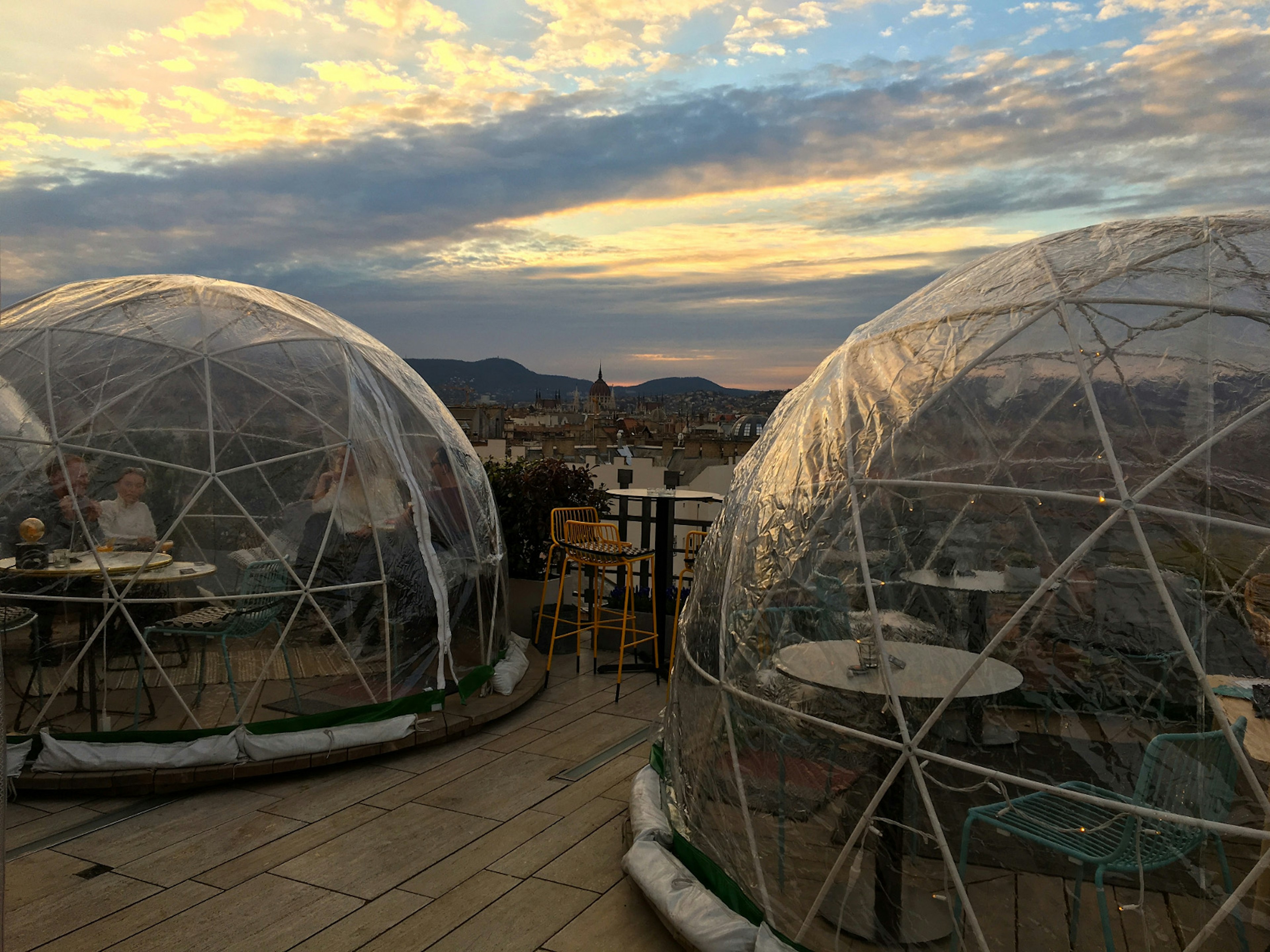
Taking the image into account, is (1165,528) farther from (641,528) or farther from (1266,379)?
(641,528)

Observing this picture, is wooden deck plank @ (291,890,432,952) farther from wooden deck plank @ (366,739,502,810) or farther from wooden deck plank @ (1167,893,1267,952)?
wooden deck plank @ (1167,893,1267,952)

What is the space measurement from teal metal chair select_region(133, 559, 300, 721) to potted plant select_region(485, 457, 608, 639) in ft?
12.7

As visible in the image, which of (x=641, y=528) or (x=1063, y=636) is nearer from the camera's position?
(x=1063, y=636)

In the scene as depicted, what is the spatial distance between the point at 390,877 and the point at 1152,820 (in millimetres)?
3182

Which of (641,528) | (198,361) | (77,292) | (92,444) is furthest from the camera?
(641,528)

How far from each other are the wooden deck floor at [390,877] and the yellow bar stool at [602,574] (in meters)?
1.79

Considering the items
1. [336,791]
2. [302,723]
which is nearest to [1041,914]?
[336,791]

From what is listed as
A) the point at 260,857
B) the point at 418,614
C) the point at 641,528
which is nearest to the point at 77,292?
the point at 418,614

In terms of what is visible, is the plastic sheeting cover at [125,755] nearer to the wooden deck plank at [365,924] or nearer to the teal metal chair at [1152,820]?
the wooden deck plank at [365,924]

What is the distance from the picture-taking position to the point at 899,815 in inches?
129

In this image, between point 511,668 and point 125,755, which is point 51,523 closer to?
point 125,755

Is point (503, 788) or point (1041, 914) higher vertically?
point (1041, 914)

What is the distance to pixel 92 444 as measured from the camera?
18.7 ft

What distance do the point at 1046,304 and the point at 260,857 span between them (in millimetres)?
4305
